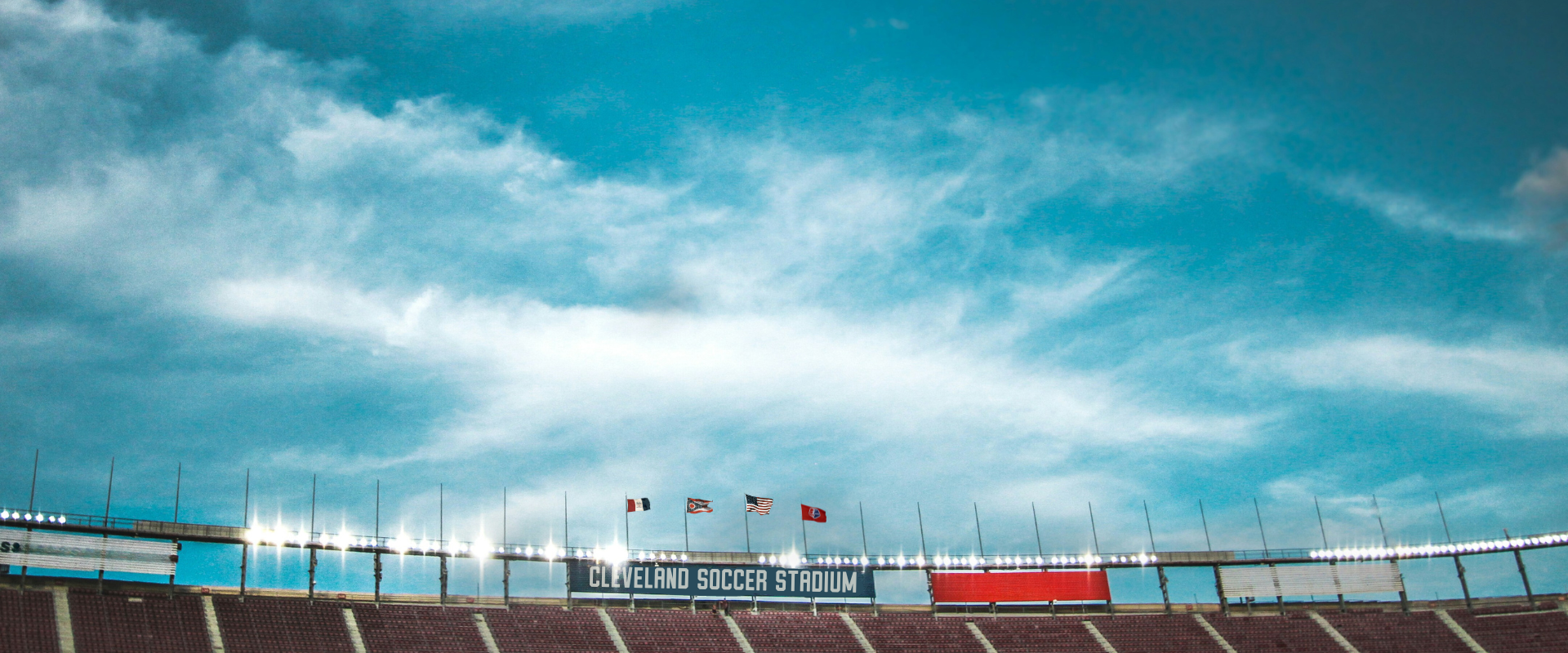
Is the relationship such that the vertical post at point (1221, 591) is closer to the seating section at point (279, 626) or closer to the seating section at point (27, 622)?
the seating section at point (279, 626)

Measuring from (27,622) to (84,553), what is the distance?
6068 millimetres

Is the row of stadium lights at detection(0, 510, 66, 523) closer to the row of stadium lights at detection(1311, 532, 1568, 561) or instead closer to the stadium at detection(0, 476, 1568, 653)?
the stadium at detection(0, 476, 1568, 653)

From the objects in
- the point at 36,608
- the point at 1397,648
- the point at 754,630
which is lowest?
the point at 1397,648

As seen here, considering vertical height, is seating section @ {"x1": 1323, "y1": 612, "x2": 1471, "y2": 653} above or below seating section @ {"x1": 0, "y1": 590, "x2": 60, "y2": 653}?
below

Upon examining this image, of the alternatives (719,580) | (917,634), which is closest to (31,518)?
(719,580)

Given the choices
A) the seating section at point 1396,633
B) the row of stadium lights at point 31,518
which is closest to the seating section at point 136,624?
the row of stadium lights at point 31,518

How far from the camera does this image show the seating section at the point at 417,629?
194ft

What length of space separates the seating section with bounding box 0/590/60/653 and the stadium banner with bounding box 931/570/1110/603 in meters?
57.0

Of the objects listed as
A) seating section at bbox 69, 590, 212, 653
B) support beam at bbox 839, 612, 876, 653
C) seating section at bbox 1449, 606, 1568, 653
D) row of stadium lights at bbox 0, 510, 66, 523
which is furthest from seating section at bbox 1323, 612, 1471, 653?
row of stadium lights at bbox 0, 510, 66, 523

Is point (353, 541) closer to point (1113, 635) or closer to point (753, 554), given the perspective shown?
point (753, 554)

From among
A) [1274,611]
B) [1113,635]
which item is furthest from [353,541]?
[1274,611]

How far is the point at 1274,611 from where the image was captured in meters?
82.3

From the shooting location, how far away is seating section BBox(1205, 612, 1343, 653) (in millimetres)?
75062

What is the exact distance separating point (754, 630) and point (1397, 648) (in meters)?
49.3
